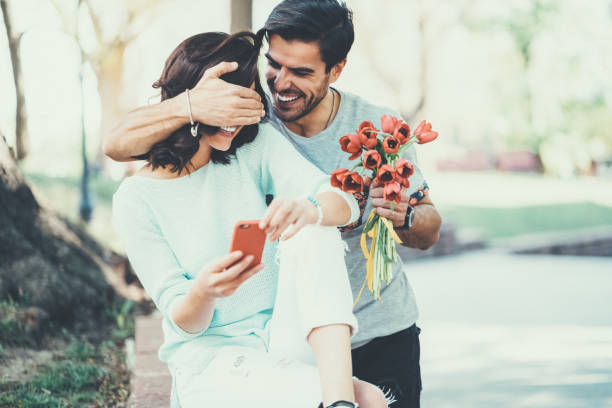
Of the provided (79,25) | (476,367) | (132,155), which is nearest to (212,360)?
(132,155)

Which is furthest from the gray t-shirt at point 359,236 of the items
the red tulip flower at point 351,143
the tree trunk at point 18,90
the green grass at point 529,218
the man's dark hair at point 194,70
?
the green grass at point 529,218

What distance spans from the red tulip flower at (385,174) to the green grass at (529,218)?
11.1 meters

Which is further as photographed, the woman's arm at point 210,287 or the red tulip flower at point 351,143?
the red tulip flower at point 351,143

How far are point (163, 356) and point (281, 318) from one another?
462 millimetres

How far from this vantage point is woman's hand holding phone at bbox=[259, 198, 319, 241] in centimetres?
177

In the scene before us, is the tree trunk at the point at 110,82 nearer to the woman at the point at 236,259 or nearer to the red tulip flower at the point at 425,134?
the woman at the point at 236,259

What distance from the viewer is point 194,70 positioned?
2154mm

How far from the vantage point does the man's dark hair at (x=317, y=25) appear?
2.54 m

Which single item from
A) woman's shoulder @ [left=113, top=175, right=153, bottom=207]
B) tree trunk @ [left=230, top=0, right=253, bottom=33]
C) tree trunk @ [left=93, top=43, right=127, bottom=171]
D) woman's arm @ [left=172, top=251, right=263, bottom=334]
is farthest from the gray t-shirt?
tree trunk @ [left=93, top=43, right=127, bottom=171]

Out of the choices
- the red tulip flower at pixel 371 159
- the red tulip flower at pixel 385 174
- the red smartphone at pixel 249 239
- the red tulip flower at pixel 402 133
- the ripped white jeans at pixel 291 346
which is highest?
the red tulip flower at pixel 402 133

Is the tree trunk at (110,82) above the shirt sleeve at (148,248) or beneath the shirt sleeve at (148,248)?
beneath

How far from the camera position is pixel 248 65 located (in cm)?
218

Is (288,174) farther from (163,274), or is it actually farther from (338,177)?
(163,274)

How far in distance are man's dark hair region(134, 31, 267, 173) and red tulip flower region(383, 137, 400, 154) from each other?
482 mm
